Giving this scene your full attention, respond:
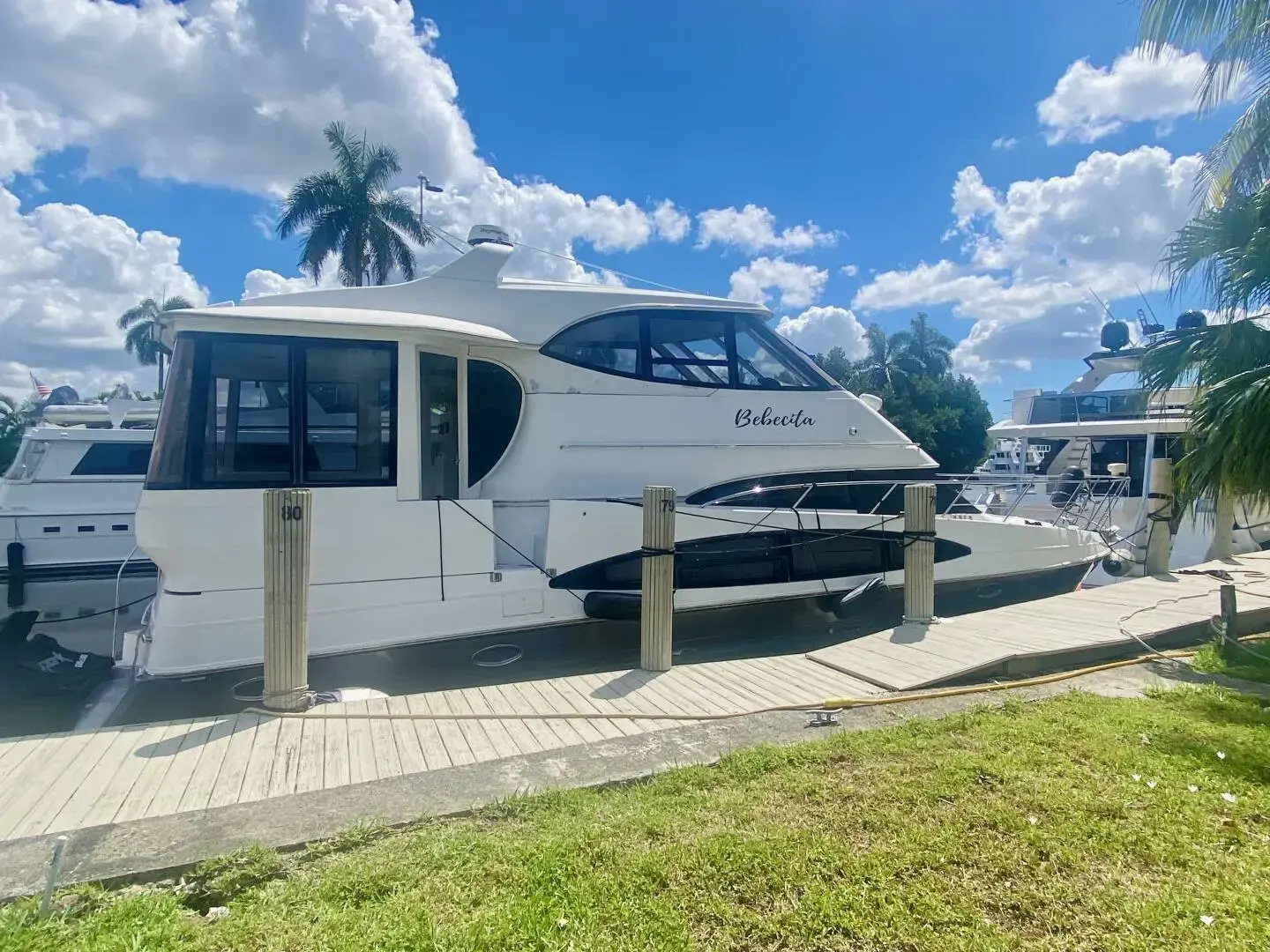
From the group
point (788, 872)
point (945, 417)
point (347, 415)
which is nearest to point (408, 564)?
point (347, 415)

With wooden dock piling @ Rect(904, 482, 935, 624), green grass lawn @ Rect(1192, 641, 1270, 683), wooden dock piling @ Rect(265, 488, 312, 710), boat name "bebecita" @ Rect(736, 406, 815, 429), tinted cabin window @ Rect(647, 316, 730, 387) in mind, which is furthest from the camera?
boat name "bebecita" @ Rect(736, 406, 815, 429)

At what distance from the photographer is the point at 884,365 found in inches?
1841

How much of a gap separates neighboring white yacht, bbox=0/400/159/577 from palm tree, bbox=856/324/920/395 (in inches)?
1591

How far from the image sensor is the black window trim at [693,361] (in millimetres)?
6688

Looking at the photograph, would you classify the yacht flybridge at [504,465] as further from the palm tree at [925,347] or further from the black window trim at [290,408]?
the palm tree at [925,347]

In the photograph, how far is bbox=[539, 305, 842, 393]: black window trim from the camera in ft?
21.9

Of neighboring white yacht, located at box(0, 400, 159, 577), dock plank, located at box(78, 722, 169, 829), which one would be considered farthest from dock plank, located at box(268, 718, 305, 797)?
neighboring white yacht, located at box(0, 400, 159, 577)

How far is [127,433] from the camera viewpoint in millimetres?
13703

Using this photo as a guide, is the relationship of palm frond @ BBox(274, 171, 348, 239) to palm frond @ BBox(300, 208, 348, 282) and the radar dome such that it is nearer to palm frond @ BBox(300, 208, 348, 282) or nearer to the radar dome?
palm frond @ BBox(300, 208, 348, 282)

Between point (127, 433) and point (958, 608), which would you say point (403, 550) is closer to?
point (958, 608)

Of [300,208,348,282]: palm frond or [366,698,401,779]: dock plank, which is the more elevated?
[300,208,348,282]: palm frond

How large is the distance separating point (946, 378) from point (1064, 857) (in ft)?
159

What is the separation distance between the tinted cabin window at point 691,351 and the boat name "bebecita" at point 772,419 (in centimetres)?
26

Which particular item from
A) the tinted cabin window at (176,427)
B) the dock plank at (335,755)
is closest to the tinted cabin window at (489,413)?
the tinted cabin window at (176,427)
